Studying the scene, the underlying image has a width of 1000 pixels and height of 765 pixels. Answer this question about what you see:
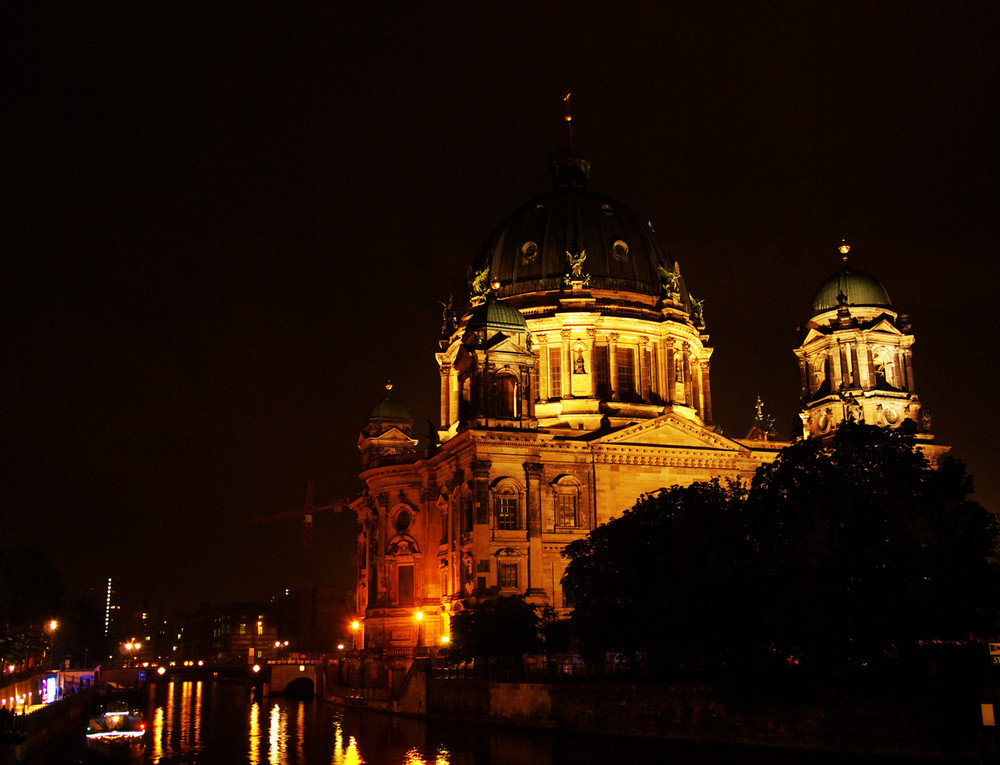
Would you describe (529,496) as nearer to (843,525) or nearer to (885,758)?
(843,525)

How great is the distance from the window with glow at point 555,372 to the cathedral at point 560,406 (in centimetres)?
16

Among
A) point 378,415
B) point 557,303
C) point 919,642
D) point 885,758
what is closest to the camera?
point 885,758

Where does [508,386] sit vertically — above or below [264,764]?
above

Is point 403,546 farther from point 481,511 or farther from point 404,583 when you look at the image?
point 481,511

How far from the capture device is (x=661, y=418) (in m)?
84.1

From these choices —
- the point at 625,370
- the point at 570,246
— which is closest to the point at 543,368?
the point at 625,370

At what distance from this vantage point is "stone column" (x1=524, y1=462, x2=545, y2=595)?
3098 inches

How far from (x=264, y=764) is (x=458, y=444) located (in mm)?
32702

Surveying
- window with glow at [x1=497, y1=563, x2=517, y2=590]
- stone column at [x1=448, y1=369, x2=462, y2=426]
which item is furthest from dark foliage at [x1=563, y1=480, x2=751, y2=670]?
stone column at [x1=448, y1=369, x2=462, y2=426]

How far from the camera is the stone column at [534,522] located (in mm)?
78688

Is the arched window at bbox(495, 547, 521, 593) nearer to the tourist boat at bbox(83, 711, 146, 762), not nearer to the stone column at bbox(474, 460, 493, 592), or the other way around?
the stone column at bbox(474, 460, 493, 592)

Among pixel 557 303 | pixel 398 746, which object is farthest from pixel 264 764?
pixel 557 303

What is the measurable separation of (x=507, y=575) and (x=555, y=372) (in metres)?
19.2

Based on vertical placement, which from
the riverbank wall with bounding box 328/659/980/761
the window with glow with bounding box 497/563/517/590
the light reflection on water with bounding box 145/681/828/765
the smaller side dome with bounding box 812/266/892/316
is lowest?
the light reflection on water with bounding box 145/681/828/765
